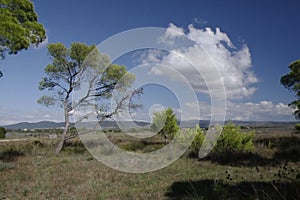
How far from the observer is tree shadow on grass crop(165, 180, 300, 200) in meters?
4.80

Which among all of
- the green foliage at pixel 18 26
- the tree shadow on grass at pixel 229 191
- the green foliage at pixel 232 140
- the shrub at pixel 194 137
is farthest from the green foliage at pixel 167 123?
the tree shadow on grass at pixel 229 191

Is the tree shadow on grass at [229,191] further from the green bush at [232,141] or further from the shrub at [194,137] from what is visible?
the shrub at [194,137]

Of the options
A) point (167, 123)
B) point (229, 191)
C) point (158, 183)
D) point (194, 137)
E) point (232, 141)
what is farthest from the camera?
point (167, 123)

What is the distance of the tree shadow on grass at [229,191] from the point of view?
15.8 feet

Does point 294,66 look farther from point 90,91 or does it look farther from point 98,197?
point 98,197

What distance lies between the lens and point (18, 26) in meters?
9.30

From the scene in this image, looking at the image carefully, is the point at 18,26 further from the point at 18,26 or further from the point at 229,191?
the point at 229,191

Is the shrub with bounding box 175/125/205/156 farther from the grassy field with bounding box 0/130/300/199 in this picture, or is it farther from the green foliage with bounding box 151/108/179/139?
the green foliage with bounding box 151/108/179/139

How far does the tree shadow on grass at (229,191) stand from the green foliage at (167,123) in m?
12.2

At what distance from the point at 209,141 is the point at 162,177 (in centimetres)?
689

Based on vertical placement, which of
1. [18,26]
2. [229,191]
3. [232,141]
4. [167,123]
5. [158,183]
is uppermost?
[18,26]

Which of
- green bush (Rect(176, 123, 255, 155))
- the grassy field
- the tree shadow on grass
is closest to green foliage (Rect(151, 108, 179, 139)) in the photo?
green bush (Rect(176, 123, 255, 155))

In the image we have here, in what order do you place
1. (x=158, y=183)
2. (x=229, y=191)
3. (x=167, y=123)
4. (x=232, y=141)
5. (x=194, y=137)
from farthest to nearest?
(x=167, y=123), (x=194, y=137), (x=232, y=141), (x=158, y=183), (x=229, y=191)

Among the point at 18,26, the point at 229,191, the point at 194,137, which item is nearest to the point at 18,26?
the point at 18,26
